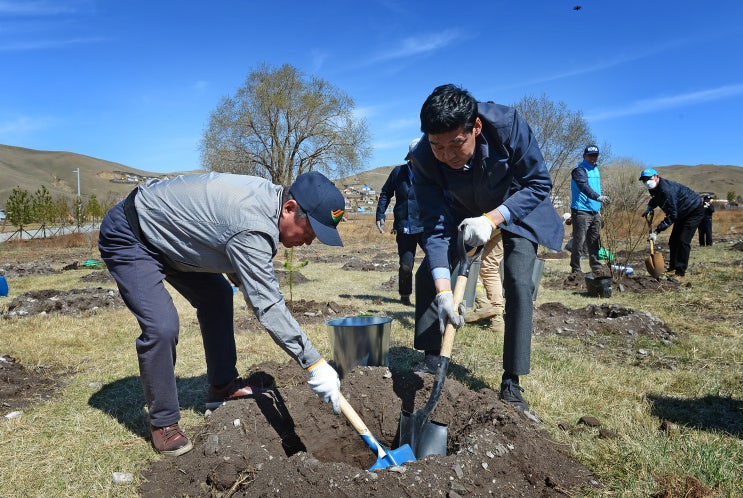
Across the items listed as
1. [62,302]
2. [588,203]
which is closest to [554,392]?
[588,203]

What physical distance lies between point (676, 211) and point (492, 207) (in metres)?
6.64

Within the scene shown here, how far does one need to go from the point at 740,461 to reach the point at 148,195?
3.16 meters

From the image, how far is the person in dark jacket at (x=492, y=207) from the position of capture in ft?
8.87

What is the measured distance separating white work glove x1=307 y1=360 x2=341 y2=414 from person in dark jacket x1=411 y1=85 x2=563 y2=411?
722mm

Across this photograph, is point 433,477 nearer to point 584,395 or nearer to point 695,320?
point 584,395

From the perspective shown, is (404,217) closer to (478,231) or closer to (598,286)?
(598,286)

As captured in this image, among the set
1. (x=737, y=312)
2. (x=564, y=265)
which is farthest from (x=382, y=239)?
(x=737, y=312)

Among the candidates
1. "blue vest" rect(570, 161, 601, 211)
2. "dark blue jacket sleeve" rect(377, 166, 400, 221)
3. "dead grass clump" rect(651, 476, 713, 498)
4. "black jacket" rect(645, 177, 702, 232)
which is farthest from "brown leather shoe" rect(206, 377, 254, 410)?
"black jacket" rect(645, 177, 702, 232)

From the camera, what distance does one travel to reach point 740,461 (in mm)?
2318

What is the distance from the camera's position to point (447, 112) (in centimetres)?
241

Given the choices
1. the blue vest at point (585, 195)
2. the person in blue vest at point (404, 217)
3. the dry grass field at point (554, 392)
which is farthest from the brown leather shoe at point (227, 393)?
the blue vest at point (585, 195)

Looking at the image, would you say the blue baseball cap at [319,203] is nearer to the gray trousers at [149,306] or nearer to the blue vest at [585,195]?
the gray trousers at [149,306]

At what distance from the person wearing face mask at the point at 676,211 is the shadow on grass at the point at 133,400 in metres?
7.37

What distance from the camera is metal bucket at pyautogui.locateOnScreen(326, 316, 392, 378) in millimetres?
3391
